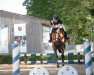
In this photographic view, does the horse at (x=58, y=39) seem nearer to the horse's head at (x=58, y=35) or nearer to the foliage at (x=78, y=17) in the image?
the horse's head at (x=58, y=35)

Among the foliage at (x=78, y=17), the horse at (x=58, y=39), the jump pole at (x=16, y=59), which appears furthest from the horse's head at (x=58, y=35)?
the jump pole at (x=16, y=59)

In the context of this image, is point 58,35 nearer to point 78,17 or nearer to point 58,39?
point 58,39

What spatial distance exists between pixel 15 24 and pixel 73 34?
507 cm

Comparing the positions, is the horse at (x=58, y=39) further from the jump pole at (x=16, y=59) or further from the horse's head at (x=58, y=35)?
the jump pole at (x=16, y=59)

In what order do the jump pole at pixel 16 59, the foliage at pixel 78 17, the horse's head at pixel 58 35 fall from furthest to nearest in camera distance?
the foliage at pixel 78 17 < the horse's head at pixel 58 35 < the jump pole at pixel 16 59

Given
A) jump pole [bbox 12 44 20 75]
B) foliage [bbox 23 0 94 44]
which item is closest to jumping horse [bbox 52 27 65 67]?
foliage [bbox 23 0 94 44]

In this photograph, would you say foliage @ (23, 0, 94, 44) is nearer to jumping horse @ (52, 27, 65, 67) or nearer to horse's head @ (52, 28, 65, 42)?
jumping horse @ (52, 27, 65, 67)

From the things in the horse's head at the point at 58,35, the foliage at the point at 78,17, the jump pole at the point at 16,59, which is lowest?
the jump pole at the point at 16,59

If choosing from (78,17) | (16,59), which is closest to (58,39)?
(78,17)

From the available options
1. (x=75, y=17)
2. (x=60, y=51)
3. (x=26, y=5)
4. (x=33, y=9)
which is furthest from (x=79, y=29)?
(x=26, y=5)

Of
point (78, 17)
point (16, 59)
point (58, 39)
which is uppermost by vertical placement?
point (78, 17)

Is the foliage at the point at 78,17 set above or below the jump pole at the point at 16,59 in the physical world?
above

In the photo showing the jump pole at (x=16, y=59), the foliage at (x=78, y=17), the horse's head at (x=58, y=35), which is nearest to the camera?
the jump pole at (x=16, y=59)

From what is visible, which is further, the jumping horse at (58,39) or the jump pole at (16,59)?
the jumping horse at (58,39)
